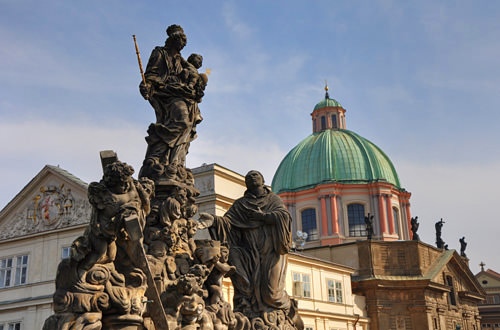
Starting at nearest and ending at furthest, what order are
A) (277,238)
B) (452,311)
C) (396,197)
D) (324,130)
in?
(277,238)
(452,311)
(396,197)
(324,130)

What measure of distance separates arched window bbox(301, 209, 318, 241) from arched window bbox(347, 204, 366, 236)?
302 cm

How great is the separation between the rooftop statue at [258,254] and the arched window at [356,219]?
44.5 meters

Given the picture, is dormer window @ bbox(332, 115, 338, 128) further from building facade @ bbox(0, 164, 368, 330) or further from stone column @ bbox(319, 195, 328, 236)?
building facade @ bbox(0, 164, 368, 330)

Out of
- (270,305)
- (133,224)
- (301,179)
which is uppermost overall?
(301,179)

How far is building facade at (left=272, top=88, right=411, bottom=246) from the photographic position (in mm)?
50906

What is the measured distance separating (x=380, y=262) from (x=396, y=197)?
1158 cm

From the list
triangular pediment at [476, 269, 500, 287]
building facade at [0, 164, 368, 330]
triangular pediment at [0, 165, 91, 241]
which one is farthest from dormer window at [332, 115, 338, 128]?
triangular pediment at [0, 165, 91, 241]

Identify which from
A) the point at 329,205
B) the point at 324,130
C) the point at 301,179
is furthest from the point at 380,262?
the point at 324,130

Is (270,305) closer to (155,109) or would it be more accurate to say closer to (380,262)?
(155,109)

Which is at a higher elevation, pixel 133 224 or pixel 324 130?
pixel 324 130

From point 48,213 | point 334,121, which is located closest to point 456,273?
point 334,121

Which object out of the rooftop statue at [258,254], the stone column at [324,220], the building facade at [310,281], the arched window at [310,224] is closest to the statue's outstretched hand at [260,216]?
the rooftop statue at [258,254]

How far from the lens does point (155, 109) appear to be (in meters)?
7.15

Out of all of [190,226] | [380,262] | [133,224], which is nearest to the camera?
[133,224]
